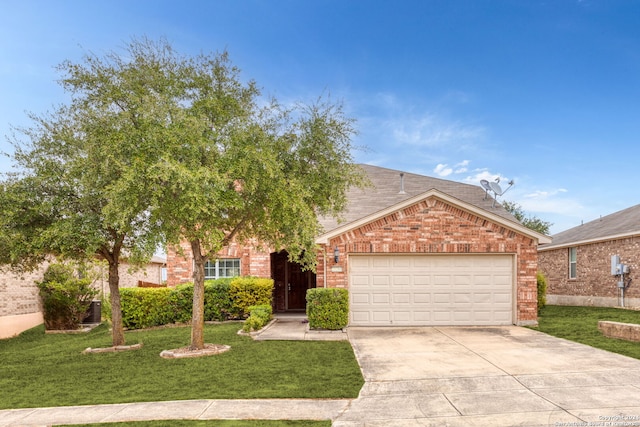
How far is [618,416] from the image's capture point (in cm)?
588

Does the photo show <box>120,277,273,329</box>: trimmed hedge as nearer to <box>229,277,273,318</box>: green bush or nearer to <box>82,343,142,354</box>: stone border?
<box>229,277,273,318</box>: green bush

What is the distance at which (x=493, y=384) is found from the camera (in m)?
7.63

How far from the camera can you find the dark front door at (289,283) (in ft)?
68.4

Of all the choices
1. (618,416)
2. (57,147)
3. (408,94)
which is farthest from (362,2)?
(618,416)

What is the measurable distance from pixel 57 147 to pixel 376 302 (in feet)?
32.6

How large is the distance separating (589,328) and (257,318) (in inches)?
399

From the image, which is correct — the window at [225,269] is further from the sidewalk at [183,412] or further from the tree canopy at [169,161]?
the sidewalk at [183,412]

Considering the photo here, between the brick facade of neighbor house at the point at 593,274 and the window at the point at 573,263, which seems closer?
the brick facade of neighbor house at the point at 593,274

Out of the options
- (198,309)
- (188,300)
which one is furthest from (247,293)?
(198,309)

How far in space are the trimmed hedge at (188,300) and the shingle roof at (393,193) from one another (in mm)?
3907

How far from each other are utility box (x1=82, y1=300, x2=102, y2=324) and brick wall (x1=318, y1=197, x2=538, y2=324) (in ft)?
39.9

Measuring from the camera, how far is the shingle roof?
18922 millimetres

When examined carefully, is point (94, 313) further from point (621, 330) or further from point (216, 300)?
point (621, 330)

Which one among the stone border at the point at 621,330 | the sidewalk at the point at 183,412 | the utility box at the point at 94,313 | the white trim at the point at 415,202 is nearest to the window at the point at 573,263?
the white trim at the point at 415,202
